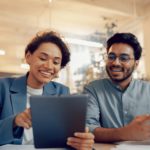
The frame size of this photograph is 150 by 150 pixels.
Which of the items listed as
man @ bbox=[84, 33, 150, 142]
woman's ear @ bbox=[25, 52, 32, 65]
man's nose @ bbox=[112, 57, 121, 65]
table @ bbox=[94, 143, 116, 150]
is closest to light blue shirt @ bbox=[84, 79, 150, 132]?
man @ bbox=[84, 33, 150, 142]

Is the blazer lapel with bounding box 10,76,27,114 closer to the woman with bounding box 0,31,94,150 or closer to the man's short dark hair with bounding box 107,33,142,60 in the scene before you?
the woman with bounding box 0,31,94,150

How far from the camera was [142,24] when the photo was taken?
466cm

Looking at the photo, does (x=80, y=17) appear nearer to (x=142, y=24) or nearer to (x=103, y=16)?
(x=103, y=16)

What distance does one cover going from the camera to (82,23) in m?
5.16

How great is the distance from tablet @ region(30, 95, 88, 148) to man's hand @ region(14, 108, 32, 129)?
9 centimetres

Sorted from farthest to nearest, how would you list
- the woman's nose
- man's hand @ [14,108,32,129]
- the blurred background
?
the blurred background → the woman's nose → man's hand @ [14,108,32,129]

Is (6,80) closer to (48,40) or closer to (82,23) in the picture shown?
(48,40)

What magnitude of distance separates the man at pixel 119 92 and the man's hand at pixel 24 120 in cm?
43

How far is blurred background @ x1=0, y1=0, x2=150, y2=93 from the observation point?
4.31 meters

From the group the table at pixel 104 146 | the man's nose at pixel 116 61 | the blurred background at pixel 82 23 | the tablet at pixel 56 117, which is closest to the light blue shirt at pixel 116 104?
the man's nose at pixel 116 61

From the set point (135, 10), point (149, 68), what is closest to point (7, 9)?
point (135, 10)

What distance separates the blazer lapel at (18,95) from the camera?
4.32 ft

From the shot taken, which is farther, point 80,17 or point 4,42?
point 4,42

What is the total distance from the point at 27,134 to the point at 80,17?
3865 mm
